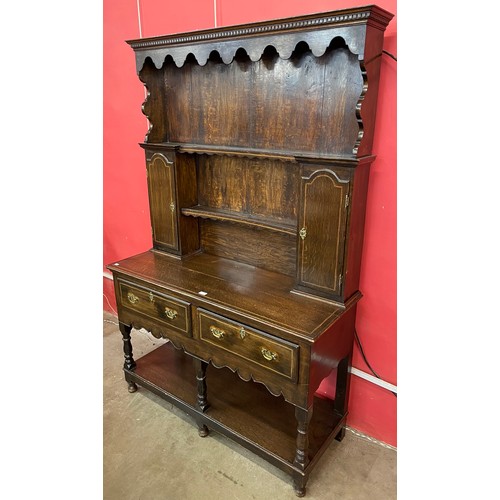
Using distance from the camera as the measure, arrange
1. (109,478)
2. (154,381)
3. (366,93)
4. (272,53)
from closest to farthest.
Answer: (366,93) < (272,53) < (109,478) < (154,381)

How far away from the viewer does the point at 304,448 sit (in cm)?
173

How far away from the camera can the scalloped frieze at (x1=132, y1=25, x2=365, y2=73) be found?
141cm

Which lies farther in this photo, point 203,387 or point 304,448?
point 203,387

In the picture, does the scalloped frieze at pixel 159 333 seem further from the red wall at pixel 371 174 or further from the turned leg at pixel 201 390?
the red wall at pixel 371 174

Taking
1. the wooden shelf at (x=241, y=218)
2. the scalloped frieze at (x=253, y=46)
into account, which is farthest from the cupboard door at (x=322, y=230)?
the scalloped frieze at (x=253, y=46)

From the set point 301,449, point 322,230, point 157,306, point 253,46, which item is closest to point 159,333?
point 157,306

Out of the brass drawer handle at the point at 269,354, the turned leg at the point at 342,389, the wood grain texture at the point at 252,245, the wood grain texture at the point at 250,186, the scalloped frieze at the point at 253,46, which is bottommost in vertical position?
the turned leg at the point at 342,389

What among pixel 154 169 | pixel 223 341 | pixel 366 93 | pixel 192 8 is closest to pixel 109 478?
pixel 223 341

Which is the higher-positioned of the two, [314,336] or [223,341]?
[314,336]

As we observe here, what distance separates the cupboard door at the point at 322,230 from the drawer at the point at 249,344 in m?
0.32

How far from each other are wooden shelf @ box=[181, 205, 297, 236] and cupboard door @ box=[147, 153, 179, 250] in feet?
0.33

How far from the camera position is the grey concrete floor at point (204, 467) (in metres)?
1.83

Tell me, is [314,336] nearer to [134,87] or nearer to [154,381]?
[154,381]

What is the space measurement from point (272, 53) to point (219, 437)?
1.95m
